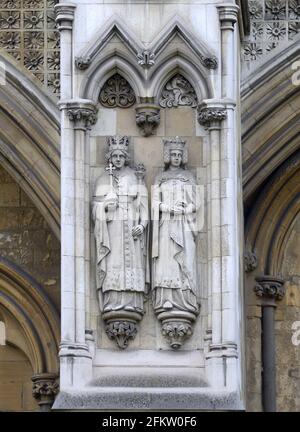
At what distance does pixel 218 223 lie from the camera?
91.4ft

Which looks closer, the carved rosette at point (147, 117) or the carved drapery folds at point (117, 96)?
the carved rosette at point (147, 117)

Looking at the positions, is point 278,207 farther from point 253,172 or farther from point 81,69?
point 81,69

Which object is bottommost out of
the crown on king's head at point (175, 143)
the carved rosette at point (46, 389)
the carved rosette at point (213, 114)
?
the carved rosette at point (46, 389)

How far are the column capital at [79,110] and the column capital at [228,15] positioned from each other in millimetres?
1349

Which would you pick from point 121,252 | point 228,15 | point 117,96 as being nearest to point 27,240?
point 117,96

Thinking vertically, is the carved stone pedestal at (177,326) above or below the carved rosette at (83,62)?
below

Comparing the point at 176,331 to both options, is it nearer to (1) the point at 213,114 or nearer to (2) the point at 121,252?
(2) the point at 121,252

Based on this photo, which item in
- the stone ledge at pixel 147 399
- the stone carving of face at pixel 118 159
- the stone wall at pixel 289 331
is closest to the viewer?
the stone ledge at pixel 147 399

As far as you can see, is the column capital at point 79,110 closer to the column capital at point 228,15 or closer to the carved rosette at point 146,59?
the carved rosette at point 146,59

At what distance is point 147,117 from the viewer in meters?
28.2

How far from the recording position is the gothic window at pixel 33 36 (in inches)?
1201

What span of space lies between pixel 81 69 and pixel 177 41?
0.88 meters

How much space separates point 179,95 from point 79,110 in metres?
0.90

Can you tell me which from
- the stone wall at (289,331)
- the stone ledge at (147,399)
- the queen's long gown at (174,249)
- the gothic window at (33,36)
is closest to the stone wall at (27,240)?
the gothic window at (33,36)
